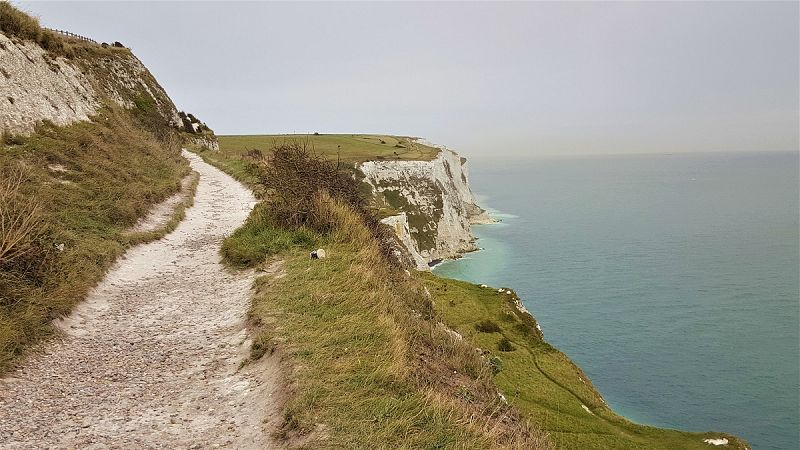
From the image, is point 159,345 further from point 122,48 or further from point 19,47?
point 122,48

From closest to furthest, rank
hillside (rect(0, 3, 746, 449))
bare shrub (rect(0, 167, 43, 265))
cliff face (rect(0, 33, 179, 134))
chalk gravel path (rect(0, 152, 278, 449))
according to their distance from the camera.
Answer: chalk gravel path (rect(0, 152, 278, 449))
hillside (rect(0, 3, 746, 449))
bare shrub (rect(0, 167, 43, 265))
cliff face (rect(0, 33, 179, 134))

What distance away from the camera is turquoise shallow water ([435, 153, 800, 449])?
133 ft

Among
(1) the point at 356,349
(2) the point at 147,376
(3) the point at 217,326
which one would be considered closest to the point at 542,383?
(1) the point at 356,349

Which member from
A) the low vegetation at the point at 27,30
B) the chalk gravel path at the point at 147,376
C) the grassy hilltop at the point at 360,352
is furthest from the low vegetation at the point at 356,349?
the low vegetation at the point at 27,30

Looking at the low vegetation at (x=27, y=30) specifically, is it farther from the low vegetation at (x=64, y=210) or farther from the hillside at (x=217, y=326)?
the low vegetation at (x=64, y=210)

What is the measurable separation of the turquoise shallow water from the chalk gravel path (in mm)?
38296

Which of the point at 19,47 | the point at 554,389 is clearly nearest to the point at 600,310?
the point at 554,389

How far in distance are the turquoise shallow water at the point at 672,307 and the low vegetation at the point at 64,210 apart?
39.9 meters

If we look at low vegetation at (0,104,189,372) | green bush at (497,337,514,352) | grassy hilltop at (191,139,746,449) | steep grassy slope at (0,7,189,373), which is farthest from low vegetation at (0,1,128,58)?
green bush at (497,337,514,352)

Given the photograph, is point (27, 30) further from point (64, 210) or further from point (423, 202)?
point (423, 202)

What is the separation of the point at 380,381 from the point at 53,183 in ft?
54.9

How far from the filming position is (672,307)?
6644 cm

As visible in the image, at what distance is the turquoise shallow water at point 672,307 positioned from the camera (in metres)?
40.5

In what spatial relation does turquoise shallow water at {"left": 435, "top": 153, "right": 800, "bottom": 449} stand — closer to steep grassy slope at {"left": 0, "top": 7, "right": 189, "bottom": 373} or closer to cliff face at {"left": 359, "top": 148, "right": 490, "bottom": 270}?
cliff face at {"left": 359, "top": 148, "right": 490, "bottom": 270}
